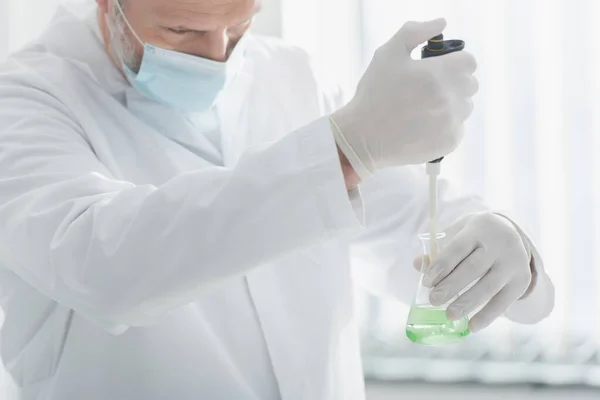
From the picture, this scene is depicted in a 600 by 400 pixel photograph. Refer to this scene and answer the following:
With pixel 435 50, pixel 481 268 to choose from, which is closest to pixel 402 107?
pixel 435 50

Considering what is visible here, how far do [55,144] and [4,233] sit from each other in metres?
0.15

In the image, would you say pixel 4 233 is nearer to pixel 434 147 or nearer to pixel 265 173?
pixel 265 173

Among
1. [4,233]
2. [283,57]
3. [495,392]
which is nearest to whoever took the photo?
[4,233]

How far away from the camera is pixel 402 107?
1143 millimetres

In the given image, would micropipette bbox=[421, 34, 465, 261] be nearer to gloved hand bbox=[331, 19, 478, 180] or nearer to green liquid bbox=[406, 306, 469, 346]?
gloved hand bbox=[331, 19, 478, 180]

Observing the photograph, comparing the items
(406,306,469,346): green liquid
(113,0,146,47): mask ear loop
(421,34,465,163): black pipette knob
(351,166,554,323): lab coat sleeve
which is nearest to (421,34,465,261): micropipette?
(421,34,465,163): black pipette knob

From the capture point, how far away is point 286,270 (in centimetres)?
157

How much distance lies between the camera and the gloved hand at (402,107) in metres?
1.14

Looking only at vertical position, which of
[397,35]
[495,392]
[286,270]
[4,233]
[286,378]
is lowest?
[495,392]

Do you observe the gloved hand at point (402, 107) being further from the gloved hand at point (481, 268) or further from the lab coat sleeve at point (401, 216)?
the lab coat sleeve at point (401, 216)

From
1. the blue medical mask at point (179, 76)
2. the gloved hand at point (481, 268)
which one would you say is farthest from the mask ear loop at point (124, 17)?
the gloved hand at point (481, 268)

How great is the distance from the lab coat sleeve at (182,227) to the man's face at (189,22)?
0.40m

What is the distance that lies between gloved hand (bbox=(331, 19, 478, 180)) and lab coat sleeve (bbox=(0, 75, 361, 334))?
45 millimetres

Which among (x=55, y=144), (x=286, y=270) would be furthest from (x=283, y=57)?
(x=55, y=144)
